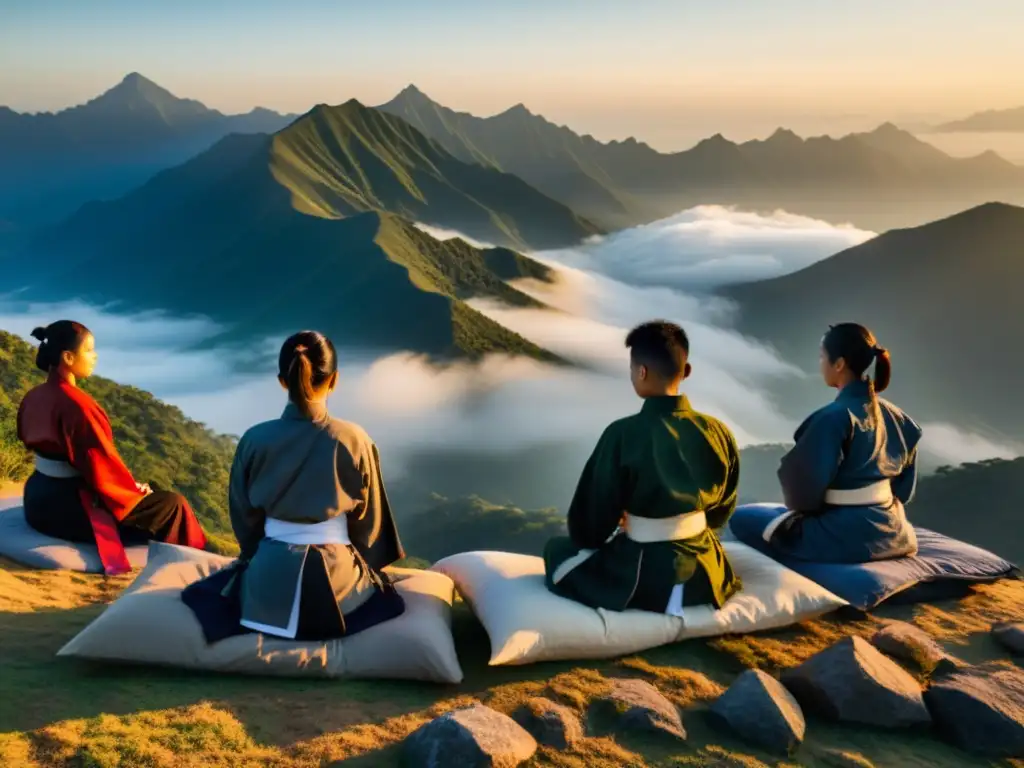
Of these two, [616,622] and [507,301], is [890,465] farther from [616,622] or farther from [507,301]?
[507,301]

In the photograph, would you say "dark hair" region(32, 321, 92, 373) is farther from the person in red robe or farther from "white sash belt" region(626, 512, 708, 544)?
"white sash belt" region(626, 512, 708, 544)

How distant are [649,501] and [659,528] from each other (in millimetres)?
193

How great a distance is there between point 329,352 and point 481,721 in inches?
72.4

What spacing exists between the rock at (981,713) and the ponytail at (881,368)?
1.86 meters

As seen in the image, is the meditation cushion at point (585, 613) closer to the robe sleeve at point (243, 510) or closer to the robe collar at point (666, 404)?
the robe collar at point (666, 404)

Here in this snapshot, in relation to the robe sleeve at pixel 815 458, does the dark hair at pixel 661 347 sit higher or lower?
higher

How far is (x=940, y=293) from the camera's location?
76.9m

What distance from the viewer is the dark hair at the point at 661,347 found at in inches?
156

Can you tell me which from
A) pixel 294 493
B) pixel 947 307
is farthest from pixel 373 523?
pixel 947 307

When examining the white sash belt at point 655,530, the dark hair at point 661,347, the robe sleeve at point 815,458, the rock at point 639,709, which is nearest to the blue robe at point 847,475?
the robe sleeve at point 815,458

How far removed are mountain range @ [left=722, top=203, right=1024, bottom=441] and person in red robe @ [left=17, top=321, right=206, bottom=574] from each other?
63845mm

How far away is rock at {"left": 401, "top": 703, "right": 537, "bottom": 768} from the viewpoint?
2.95m

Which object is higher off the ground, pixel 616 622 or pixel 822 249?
pixel 822 249

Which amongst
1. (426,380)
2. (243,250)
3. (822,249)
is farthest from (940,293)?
(822,249)
